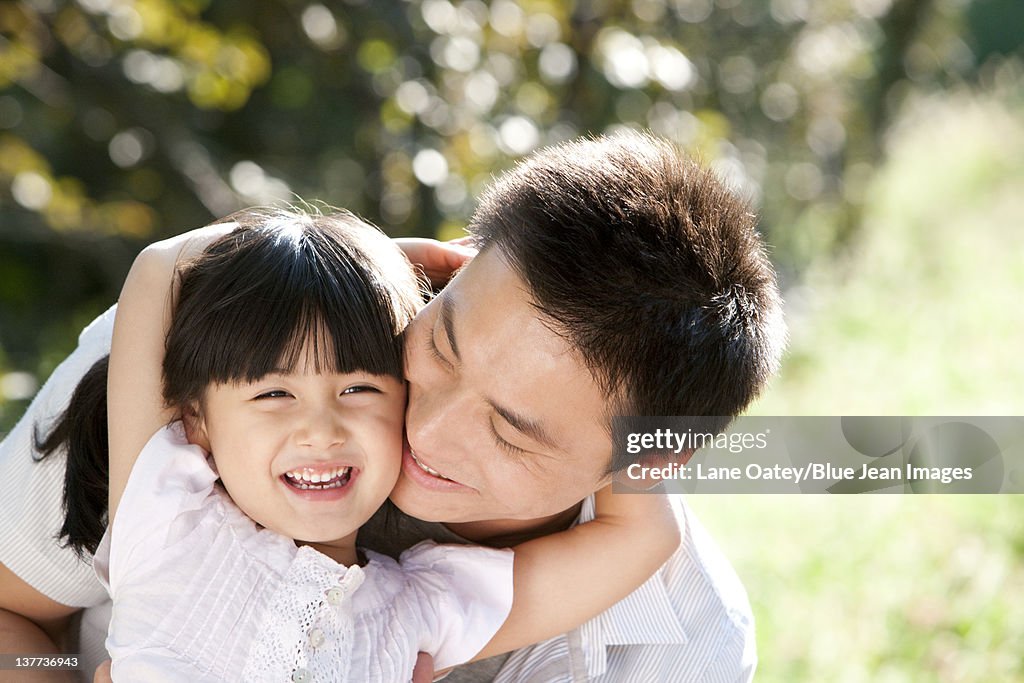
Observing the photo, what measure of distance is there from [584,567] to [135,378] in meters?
0.73

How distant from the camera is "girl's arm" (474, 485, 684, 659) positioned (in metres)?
1.72

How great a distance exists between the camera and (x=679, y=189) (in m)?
1.57

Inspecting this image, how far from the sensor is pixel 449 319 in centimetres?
156

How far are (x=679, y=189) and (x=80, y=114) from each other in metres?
3.31

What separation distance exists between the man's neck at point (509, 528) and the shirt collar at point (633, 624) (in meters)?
0.04

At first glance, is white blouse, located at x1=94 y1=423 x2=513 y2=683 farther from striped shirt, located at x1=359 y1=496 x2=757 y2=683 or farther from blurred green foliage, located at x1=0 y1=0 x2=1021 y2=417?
blurred green foliage, located at x1=0 y1=0 x2=1021 y2=417

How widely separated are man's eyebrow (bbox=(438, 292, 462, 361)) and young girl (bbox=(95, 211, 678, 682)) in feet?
0.33

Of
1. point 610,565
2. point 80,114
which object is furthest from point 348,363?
point 80,114

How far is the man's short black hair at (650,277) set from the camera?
4.91ft

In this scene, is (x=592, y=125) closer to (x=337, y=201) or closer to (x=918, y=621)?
(x=337, y=201)

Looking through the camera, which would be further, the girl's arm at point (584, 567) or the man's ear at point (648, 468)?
the girl's arm at point (584, 567)

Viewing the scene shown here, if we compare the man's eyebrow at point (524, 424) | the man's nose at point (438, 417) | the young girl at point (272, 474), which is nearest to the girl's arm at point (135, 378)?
the young girl at point (272, 474)

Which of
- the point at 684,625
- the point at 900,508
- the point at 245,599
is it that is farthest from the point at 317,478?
the point at 900,508

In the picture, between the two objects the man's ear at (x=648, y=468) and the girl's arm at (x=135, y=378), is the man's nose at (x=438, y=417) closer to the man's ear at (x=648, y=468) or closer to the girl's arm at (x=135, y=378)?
the man's ear at (x=648, y=468)
